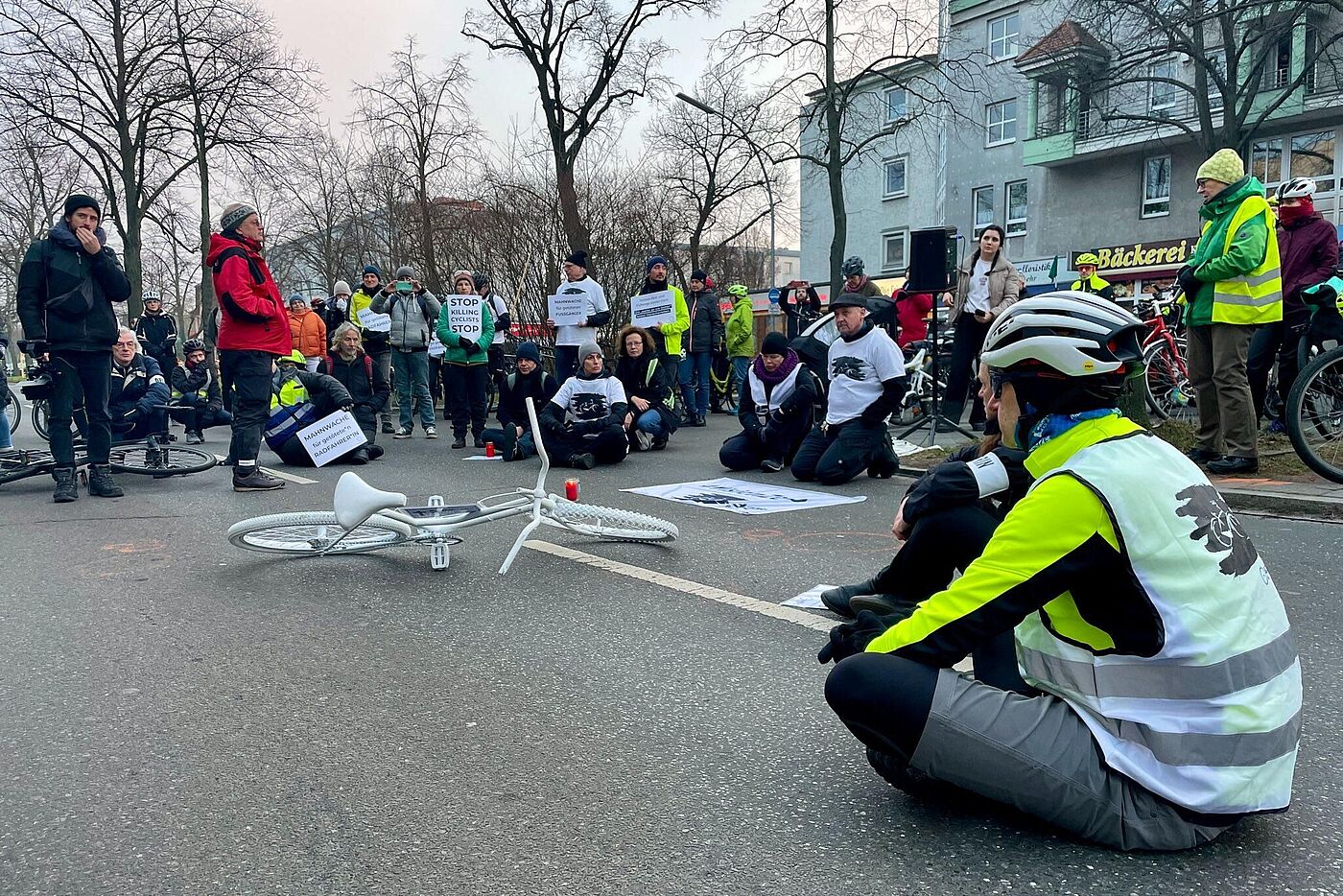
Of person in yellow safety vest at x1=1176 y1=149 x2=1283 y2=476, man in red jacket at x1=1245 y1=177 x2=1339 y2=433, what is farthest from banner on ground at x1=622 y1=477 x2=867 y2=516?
man in red jacket at x1=1245 y1=177 x2=1339 y2=433

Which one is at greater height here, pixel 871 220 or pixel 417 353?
pixel 871 220

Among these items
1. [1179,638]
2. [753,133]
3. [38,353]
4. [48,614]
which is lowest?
[48,614]

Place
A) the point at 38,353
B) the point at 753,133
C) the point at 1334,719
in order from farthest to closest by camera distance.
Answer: the point at 753,133 → the point at 38,353 → the point at 1334,719

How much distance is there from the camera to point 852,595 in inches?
167

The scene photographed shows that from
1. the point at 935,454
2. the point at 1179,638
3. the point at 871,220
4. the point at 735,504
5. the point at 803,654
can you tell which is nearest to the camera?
the point at 1179,638

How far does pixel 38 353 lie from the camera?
8305 mm

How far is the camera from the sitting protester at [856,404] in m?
8.50

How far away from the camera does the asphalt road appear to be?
239 cm

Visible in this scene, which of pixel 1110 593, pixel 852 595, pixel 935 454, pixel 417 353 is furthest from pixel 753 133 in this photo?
pixel 1110 593

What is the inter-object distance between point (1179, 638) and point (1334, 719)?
1.54 metres

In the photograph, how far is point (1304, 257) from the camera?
8531 mm

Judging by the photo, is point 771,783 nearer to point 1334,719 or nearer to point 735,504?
point 1334,719

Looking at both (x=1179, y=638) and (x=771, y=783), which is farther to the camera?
(x=771, y=783)

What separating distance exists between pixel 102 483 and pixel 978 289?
800cm
